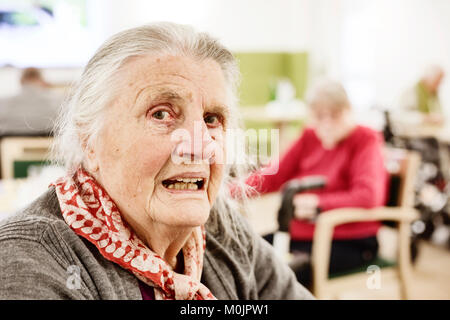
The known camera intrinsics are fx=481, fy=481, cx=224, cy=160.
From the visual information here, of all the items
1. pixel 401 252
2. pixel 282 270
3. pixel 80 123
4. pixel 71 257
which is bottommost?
pixel 401 252

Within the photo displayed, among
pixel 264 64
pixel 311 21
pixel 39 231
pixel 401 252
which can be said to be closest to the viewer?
pixel 39 231

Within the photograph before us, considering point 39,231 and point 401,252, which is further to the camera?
point 401,252

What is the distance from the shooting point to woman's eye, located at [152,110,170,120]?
68 cm

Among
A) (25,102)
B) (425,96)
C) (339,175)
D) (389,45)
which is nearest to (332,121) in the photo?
(339,175)

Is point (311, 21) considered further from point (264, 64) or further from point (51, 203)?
point (51, 203)

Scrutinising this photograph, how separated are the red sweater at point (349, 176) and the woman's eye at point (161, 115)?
4.30ft

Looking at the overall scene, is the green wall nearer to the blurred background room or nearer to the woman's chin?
the blurred background room

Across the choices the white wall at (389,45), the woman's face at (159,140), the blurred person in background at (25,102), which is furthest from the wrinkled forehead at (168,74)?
the white wall at (389,45)

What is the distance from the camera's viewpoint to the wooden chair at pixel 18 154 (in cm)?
214

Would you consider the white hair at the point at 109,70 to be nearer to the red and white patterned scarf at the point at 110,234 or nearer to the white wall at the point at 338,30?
the red and white patterned scarf at the point at 110,234

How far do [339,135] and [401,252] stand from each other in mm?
573

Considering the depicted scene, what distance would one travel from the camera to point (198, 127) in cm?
69

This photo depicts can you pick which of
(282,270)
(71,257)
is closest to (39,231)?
(71,257)

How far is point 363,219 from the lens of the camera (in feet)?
6.59
